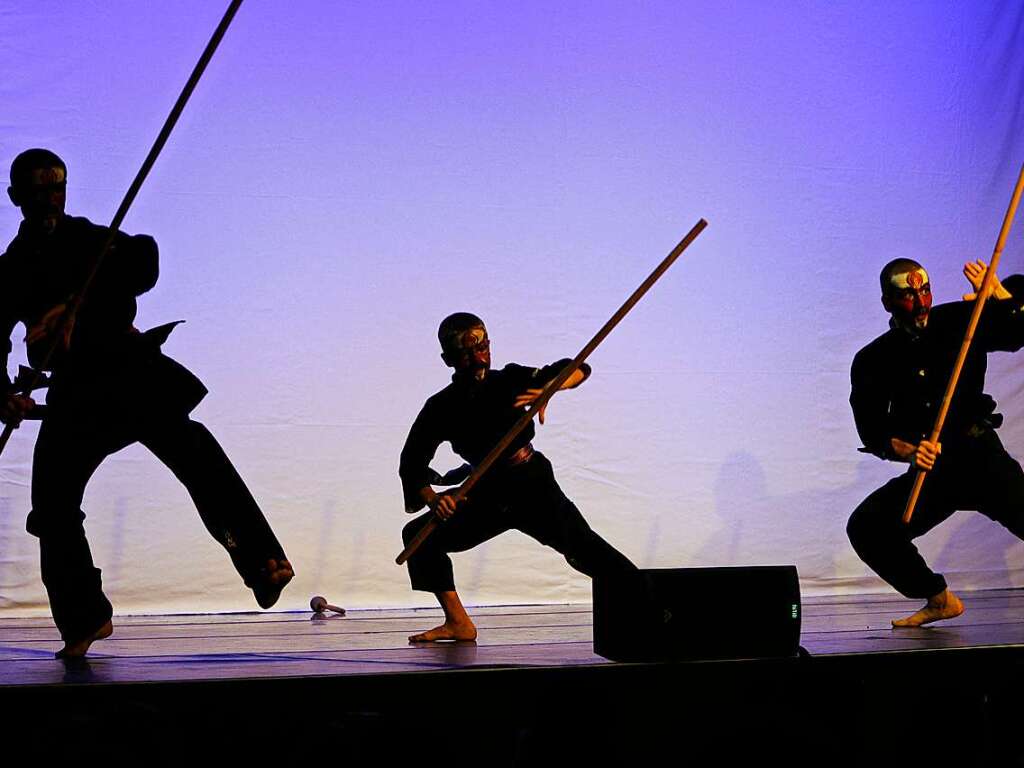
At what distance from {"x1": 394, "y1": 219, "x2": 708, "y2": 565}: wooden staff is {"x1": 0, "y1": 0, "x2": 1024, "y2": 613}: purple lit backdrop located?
1184mm

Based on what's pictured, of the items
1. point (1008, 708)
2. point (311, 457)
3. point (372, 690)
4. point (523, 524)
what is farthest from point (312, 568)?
point (1008, 708)

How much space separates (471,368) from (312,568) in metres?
1.26

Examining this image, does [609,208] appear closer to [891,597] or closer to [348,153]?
[348,153]

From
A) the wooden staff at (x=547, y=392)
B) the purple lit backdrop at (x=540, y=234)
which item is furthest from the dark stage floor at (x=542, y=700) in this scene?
the purple lit backdrop at (x=540, y=234)

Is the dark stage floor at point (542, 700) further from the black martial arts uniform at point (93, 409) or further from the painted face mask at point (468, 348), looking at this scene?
the painted face mask at point (468, 348)

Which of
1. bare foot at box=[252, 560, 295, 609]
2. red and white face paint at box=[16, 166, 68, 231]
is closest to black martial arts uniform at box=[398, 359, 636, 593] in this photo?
bare foot at box=[252, 560, 295, 609]

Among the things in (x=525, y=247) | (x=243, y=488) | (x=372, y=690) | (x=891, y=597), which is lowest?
(x=891, y=597)

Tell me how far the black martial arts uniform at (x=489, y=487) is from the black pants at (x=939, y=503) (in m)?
0.85

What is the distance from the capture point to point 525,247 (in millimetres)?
4684

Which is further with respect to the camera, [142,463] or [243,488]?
[142,463]

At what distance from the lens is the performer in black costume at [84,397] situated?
9.93ft

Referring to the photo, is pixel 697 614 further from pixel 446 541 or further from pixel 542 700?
pixel 446 541

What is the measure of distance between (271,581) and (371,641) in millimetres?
314

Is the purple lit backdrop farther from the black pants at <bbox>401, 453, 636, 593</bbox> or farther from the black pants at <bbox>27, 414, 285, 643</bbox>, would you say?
the black pants at <bbox>27, 414, 285, 643</bbox>
